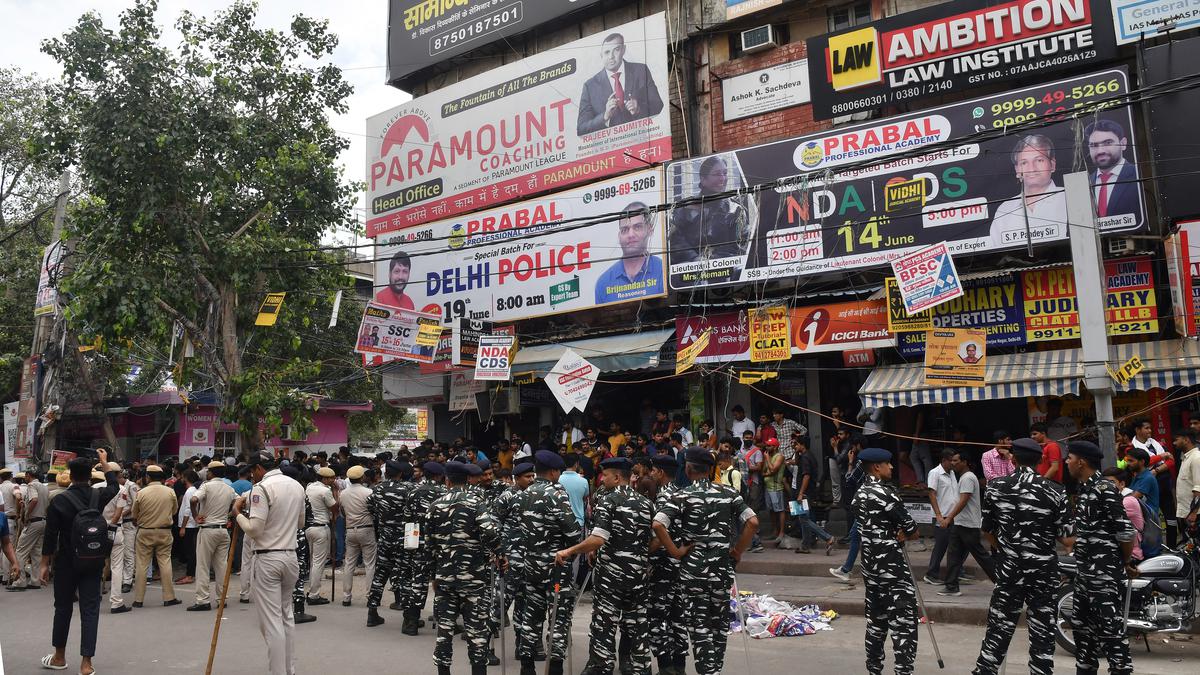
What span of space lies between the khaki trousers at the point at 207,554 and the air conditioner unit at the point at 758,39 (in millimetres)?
12465

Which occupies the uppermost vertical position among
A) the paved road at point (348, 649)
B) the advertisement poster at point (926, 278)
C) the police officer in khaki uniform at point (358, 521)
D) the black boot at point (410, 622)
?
the advertisement poster at point (926, 278)

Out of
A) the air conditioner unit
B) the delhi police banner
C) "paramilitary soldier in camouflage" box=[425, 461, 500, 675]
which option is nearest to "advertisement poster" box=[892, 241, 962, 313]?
the delhi police banner

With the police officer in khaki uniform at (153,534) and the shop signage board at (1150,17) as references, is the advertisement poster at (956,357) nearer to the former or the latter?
the shop signage board at (1150,17)

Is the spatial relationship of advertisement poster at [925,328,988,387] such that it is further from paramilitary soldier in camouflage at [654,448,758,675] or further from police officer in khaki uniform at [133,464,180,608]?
police officer in khaki uniform at [133,464,180,608]

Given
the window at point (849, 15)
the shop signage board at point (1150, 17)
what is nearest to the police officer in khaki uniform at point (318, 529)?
the window at point (849, 15)

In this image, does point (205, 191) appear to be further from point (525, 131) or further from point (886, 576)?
point (886, 576)

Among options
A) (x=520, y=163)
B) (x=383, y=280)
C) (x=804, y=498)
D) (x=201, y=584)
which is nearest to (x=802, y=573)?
(x=804, y=498)

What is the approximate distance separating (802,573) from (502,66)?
13361 mm

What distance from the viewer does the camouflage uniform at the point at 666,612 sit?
7379mm

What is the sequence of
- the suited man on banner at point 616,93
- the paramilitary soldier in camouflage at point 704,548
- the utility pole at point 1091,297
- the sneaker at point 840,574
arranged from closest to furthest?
the paramilitary soldier in camouflage at point 704,548
the utility pole at point 1091,297
the sneaker at point 840,574
the suited man on banner at point 616,93

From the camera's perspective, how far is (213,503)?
466 inches

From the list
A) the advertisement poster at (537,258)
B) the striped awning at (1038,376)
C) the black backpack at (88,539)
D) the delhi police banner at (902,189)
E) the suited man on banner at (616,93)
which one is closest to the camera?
the black backpack at (88,539)

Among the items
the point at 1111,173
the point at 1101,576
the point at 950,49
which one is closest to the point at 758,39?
the point at 950,49

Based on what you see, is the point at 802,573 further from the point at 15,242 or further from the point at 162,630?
the point at 15,242
